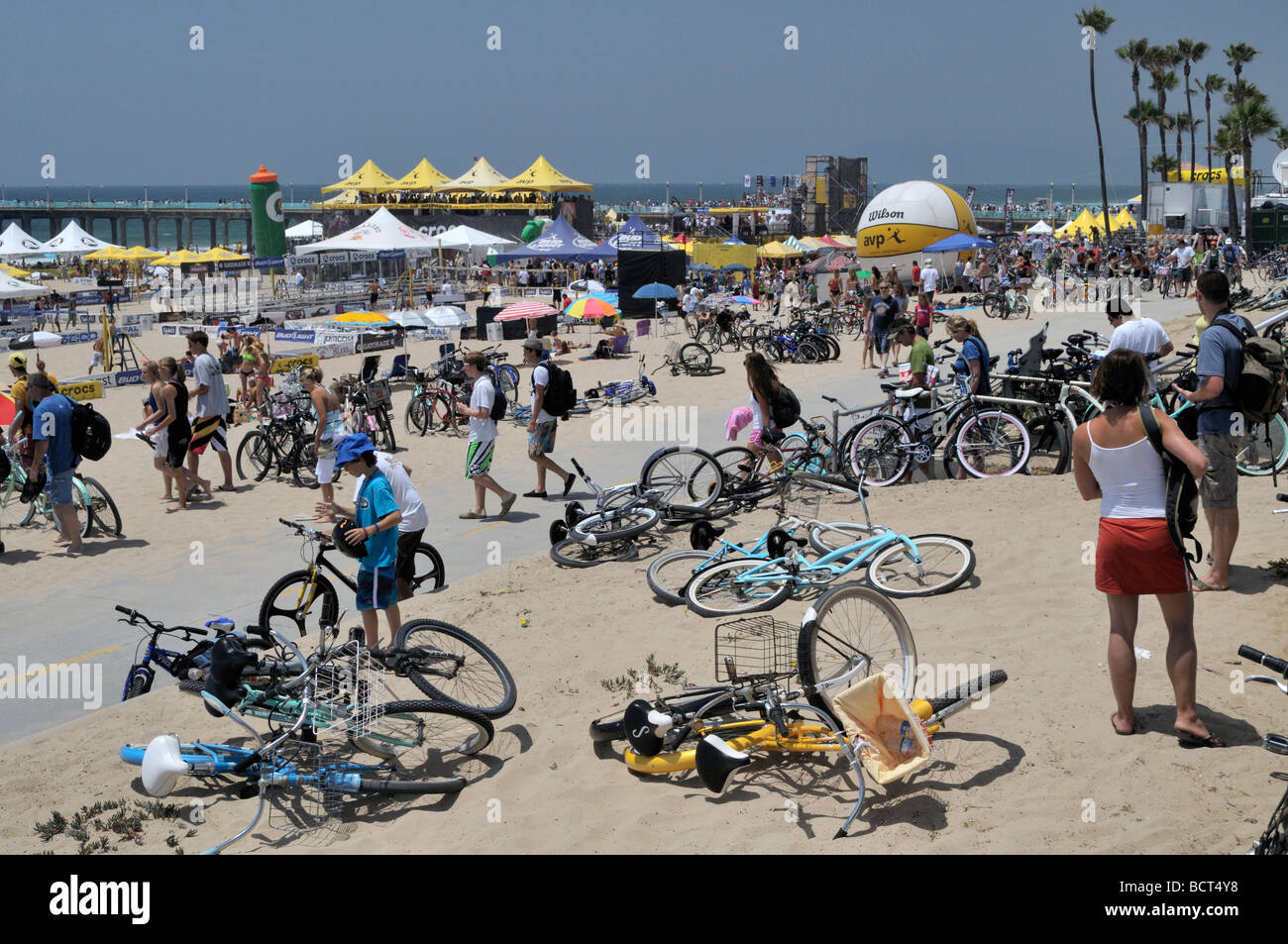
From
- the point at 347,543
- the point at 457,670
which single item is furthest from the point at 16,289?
the point at 457,670

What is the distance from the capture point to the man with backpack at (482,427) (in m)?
10.7

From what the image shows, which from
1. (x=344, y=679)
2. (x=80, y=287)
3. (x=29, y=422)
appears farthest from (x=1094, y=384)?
(x=80, y=287)

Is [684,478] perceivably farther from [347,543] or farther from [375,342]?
[375,342]

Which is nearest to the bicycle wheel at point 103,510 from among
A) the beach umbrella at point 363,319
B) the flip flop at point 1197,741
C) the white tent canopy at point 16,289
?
the flip flop at point 1197,741

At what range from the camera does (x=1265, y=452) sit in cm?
926

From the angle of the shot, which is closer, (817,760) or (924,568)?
(817,760)

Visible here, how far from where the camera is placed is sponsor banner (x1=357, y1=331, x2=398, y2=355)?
26500 millimetres

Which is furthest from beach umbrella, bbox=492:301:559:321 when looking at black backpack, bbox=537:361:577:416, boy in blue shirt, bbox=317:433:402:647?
boy in blue shirt, bbox=317:433:402:647

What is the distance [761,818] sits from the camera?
4648 millimetres

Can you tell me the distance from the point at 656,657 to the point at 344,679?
6.39 ft

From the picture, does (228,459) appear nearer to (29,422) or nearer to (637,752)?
(29,422)

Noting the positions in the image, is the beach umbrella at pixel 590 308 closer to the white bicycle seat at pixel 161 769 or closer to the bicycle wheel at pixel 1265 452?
the bicycle wheel at pixel 1265 452

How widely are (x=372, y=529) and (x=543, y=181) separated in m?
51.5

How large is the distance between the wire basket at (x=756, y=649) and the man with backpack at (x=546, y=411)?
15.7 ft
